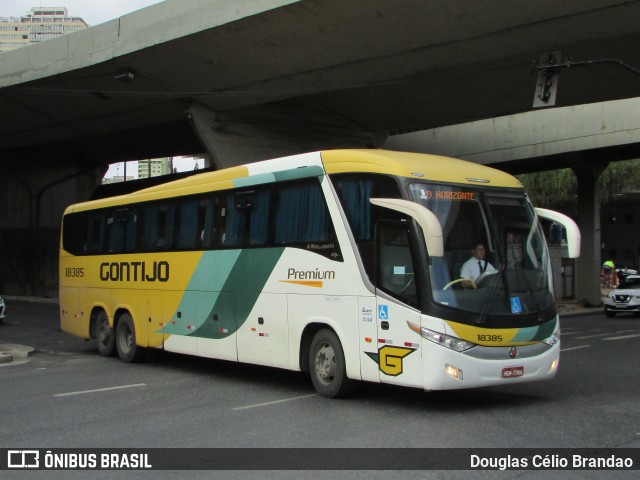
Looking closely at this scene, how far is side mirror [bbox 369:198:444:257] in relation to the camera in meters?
8.09

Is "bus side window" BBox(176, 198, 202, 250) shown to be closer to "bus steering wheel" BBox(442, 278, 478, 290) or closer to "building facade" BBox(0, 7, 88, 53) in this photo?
"bus steering wheel" BBox(442, 278, 478, 290)

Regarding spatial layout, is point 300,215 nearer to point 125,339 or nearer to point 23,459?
point 23,459

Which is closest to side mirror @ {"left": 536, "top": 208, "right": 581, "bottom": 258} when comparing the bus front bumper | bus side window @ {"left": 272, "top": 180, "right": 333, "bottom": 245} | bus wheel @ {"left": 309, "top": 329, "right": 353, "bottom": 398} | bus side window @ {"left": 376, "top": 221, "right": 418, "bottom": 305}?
the bus front bumper

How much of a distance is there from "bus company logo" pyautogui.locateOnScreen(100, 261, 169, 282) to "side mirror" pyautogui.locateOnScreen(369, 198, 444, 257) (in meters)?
6.11

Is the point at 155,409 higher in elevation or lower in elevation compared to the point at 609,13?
lower

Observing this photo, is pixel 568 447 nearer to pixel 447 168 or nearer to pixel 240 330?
pixel 447 168

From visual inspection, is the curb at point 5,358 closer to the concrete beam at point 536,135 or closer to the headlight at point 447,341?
the headlight at point 447,341

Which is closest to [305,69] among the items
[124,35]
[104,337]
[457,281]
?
[124,35]

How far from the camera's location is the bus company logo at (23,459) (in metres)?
6.99

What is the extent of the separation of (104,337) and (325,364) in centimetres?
735

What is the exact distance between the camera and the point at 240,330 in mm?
11719

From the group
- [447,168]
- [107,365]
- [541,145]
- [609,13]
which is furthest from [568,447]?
[541,145]

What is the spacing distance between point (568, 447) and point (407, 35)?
1368 centimetres

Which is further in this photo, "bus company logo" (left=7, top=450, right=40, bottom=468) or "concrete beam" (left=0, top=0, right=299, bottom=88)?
"concrete beam" (left=0, top=0, right=299, bottom=88)
